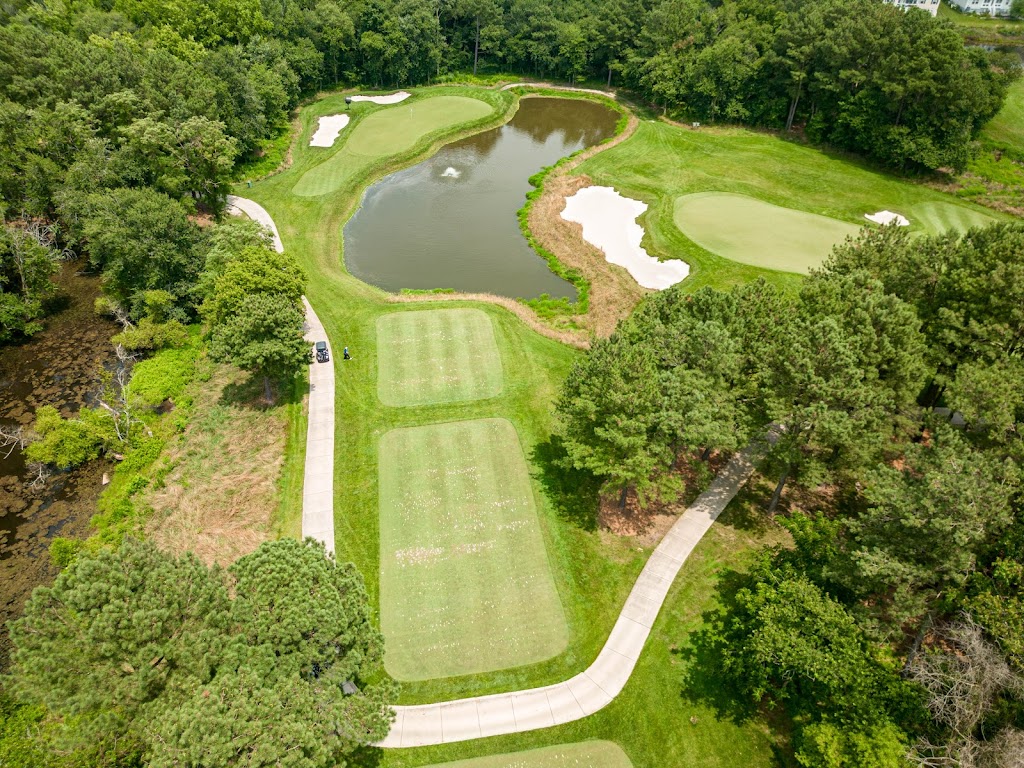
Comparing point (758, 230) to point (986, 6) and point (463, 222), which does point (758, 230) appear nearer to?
point (463, 222)

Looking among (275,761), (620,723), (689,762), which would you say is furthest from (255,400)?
(689,762)

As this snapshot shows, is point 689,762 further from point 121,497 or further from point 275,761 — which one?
point 121,497

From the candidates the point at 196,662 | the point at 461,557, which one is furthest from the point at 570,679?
the point at 196,662

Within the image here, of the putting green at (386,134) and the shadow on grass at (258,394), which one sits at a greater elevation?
the putting green at (386,134)

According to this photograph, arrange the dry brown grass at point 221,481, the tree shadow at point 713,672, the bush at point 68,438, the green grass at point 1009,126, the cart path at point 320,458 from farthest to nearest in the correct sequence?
the green grass at point 1009,126 < the bush at point 68,438 < the cart path at point 320,458 < the dry brown grass at point 221,481 < the tree shadow at point 713,672

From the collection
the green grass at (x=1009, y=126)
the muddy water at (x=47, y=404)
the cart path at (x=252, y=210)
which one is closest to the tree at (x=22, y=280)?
the muddy water at (x=47, y=404)

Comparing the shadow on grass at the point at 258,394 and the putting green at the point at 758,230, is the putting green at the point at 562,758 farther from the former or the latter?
the putting green at the point at 758,230
